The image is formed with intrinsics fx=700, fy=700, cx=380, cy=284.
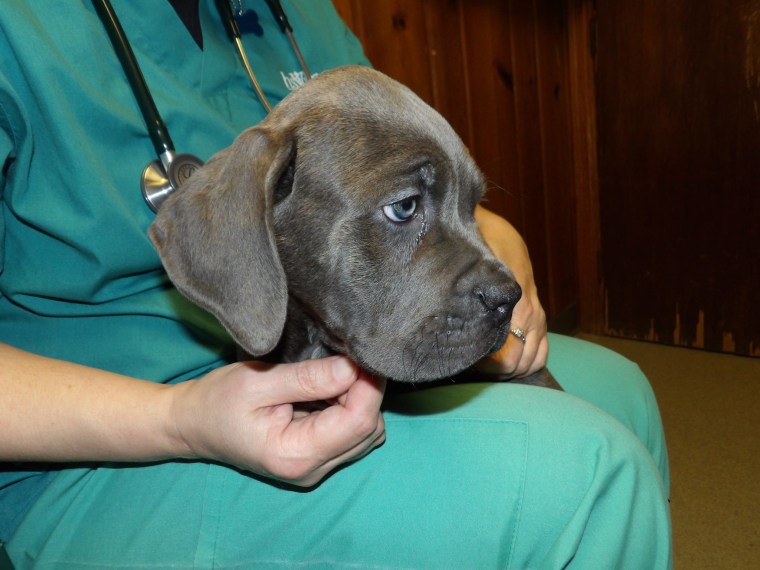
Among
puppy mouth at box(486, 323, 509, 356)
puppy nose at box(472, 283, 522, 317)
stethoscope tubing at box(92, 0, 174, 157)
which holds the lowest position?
puppy mouth at box(486, 323, 509, 356)

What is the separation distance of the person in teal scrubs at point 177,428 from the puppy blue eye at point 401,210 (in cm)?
27

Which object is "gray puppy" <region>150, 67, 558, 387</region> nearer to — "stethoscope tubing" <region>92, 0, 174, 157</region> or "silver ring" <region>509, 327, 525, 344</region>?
"stethoscope tubing" <region>92, 0, 174, 157</region>

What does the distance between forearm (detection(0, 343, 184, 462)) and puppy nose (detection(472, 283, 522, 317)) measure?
0.55m

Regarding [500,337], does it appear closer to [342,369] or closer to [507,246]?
[342,369]

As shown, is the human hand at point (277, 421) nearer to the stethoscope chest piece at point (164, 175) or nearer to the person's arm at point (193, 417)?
the person's arm at point (193, 417)

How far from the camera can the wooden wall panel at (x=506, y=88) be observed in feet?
9.87

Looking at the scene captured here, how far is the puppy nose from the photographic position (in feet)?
4.00

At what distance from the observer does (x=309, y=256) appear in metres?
1.27

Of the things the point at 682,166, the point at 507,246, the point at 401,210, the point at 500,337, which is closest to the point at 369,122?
the point at 401,210

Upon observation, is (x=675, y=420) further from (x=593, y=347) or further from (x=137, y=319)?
(x=137, y=319)

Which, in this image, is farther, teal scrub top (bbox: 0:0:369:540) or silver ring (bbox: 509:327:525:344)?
silver ring (bbox: 509:327:525:344)

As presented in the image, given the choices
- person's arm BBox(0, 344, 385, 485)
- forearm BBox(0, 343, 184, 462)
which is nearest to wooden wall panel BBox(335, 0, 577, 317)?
person's arm BBox(0, 344, 385, 485)

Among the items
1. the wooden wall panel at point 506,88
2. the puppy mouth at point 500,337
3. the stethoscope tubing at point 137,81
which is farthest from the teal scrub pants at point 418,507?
the wooden wall panel at point 506,88

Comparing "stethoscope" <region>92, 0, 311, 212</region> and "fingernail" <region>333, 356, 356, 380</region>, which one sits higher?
"stethoscope" <region>92, 0, 311, 212</region>
